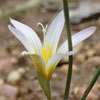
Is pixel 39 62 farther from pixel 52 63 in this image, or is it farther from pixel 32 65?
pixel 32 65

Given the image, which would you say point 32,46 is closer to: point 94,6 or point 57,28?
point 57,28

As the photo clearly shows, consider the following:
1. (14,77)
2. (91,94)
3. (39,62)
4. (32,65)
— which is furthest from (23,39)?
(32,65)

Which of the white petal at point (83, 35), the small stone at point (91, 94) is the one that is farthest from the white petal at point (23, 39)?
the small stone at point (91, 94)

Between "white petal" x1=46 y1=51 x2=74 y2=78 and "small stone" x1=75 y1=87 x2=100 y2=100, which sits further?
"small stone" x1=75 y1=87 x2=100 y2=100

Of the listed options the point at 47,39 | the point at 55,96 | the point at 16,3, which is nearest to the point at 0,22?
the point at 16,3

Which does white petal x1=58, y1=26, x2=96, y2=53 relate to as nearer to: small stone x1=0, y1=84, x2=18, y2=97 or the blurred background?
the blurred background

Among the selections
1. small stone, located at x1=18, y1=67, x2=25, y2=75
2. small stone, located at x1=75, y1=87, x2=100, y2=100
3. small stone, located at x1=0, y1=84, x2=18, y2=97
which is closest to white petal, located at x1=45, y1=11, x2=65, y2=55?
small stone, located at x1=75, y1=87, x2=100, y2=100
